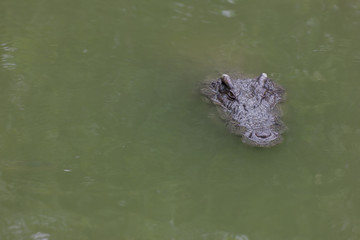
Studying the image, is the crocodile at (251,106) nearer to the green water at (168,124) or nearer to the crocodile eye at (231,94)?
the crocodile eye at (231,94)

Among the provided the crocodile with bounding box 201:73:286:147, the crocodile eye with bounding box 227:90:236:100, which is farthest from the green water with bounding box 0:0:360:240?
the crocodile eye with bounding box 227:90:236:100

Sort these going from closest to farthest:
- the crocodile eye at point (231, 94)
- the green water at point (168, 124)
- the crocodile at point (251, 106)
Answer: the green water at point (168, 124) → the crocodile at point (251, 106) → the crocodile eye at point (231, 94)

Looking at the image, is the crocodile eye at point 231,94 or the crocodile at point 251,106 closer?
the crocodile at point 251,106

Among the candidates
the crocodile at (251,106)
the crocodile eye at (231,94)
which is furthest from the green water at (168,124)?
the crocodile eye at (231,94)

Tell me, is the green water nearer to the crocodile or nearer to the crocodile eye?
the crocodile

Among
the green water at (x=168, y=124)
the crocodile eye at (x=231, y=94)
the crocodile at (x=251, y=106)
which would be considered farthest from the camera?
the crocodile eye at (x=231, y=94)
